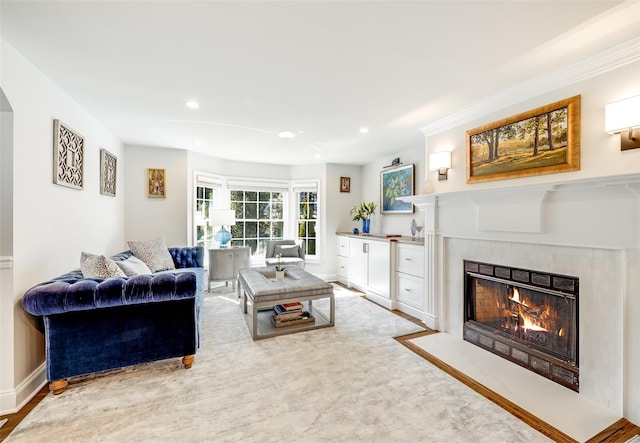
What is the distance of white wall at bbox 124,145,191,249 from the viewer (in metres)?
4.23

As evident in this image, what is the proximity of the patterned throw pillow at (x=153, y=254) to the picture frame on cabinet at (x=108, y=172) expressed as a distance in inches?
28.6

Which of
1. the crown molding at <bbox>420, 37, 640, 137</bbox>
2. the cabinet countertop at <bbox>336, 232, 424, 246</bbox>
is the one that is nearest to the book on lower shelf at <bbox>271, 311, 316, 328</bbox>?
the cabinet countertop at <bbox>336, 232, 424, 246</bbox>

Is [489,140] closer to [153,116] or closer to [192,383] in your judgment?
[192,383]

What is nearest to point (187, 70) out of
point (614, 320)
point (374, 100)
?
point (374, 100)

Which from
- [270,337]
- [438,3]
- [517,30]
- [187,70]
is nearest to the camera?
[438,3]

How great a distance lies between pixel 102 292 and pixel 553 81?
12.0ft

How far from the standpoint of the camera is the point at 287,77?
2.17m

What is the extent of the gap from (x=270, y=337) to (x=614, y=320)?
273 centimetres

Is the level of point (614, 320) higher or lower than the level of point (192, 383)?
higher

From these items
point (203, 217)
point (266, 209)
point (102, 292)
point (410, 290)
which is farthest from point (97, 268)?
point (266, 209)

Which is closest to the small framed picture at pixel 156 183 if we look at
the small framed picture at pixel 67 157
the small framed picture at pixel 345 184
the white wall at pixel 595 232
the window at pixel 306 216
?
the small framed picture at pixel 67 157

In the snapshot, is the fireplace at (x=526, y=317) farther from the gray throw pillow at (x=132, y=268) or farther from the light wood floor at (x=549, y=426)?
the gray throw pillow at (x=132, y=268)

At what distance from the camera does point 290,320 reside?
310cm

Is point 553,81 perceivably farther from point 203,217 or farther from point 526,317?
point 203,217
